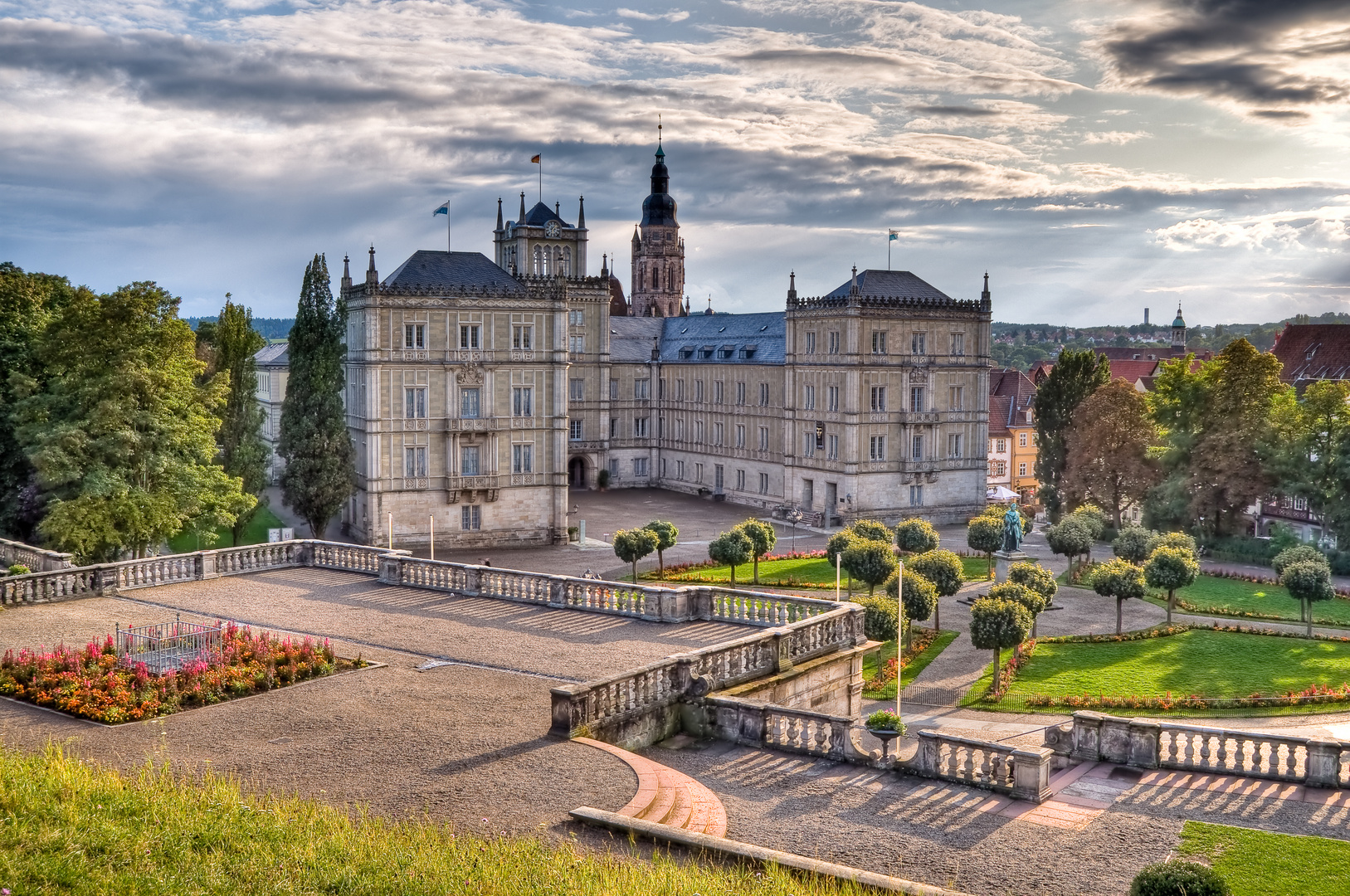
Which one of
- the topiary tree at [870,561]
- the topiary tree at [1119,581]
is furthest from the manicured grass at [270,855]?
the topiary tree at [1119,581]

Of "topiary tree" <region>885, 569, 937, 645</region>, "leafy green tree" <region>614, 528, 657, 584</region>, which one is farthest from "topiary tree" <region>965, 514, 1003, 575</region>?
"leafy green tree" <region>614, 528, 657, 584</region>

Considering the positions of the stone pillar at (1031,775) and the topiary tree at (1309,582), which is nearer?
the stone pillar at (1031,775)

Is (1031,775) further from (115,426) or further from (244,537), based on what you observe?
(244,537)

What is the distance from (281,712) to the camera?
68.4 ft

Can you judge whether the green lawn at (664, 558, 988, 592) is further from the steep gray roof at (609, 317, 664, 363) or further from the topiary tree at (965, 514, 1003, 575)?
the steep gray roof at (609, 317, 664, 363)

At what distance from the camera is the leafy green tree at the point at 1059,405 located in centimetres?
6994

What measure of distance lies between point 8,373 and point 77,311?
454cm

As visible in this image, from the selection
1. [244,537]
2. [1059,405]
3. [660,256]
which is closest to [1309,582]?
[1059,405]

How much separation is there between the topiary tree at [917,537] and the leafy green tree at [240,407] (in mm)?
29733

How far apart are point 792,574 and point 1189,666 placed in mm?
19318

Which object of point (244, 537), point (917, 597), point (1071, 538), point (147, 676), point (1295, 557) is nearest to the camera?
point (147, 676)

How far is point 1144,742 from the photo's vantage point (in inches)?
797

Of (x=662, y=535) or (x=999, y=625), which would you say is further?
(x=662, y=535)

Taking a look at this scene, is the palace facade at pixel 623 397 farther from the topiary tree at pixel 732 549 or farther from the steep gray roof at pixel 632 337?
the topiary tree at pixel 732 549
